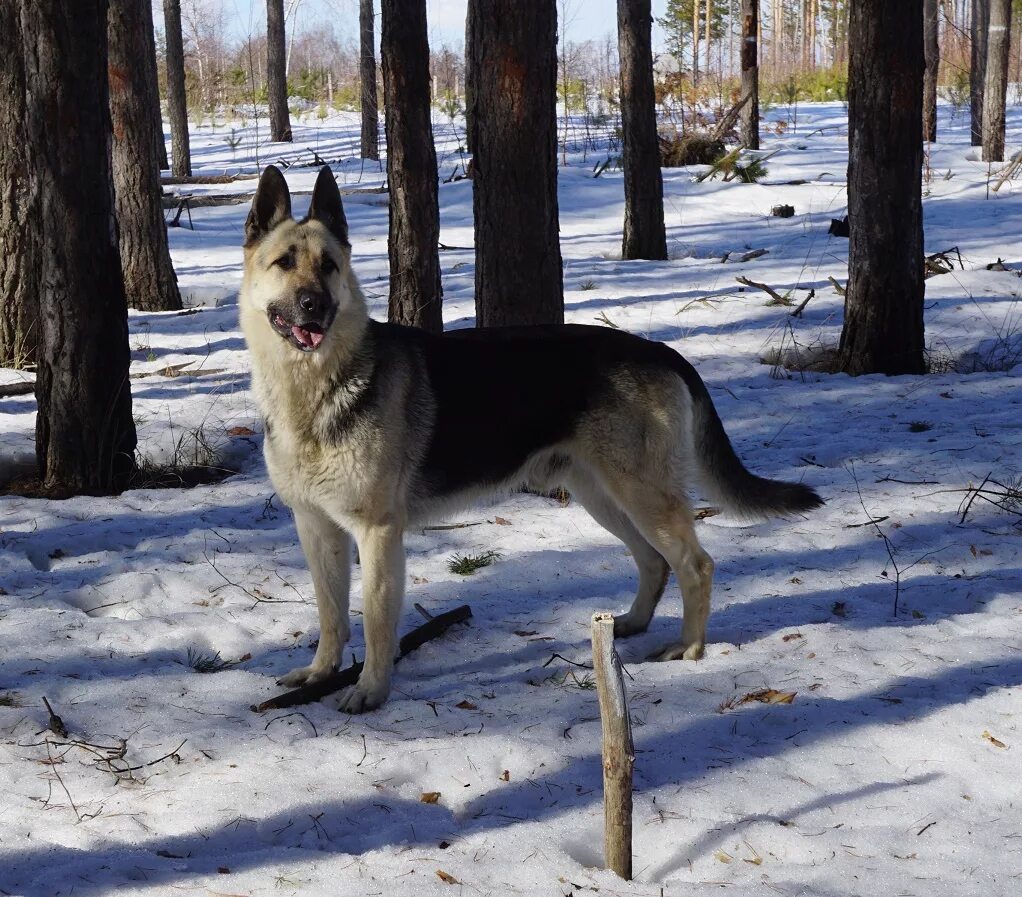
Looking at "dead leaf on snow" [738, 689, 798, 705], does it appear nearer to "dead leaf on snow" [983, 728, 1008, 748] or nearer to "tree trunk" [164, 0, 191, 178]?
"dead leaf on snow" [983, 728, 1008, 748]

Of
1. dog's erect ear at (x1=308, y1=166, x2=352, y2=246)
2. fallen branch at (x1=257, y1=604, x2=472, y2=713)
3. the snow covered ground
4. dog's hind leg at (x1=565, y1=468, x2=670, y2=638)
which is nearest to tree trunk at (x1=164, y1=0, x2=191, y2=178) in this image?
the snow covered ground

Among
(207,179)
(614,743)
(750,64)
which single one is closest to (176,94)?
(207,179)

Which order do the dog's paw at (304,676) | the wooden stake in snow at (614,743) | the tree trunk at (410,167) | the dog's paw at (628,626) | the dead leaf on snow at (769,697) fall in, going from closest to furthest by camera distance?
the wooden stake in snow at (614,743) → the dead leaf on snow at (769,697) → the dog's paw at (304,676) → the dog's paw at (628,626) → the tree trunk at (410,167)

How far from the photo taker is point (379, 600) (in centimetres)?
426

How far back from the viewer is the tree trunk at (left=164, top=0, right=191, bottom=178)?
20.9 metres

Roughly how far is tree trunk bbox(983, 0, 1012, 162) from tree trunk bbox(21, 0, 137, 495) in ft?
56.7

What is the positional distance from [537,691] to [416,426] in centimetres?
121

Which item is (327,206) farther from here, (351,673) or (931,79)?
(931,79)

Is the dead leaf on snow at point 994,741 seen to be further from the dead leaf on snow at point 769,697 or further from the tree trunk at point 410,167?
the tree trunk at point 410,167

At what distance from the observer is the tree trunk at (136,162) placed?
Result: 10.9 metres

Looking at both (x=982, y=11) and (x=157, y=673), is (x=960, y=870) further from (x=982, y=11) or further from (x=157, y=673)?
(x=982, y=11)

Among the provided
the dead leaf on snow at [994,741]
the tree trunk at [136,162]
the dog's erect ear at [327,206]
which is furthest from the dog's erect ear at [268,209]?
the tree trunk at [136,162]

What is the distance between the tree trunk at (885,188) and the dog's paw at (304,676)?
610cm

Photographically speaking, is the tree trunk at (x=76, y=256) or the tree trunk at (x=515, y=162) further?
the tree trunk at (x=515, y=162)
